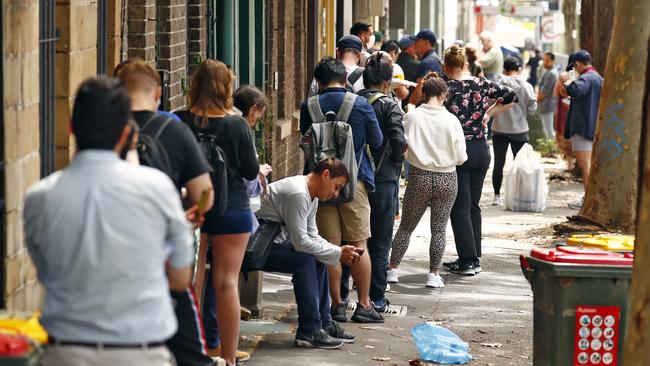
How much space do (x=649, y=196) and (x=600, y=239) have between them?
147 centimetres

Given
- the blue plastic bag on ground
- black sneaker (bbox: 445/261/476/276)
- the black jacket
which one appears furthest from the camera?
black sneaker (bbox: 445/261/476/276)

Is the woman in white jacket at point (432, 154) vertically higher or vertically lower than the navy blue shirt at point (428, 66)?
lower

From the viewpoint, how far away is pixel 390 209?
35.6 ft

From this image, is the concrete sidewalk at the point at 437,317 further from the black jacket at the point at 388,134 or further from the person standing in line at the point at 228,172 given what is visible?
the black jacket at the point at 388,134

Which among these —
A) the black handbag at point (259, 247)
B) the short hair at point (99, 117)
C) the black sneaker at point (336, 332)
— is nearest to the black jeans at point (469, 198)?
the black sneaker at point (336, 332)

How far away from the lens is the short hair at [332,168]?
8.98 meters

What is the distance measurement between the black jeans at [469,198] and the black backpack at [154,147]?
239 inches

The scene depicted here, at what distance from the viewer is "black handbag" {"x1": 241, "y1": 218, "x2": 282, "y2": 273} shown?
8.91 metres

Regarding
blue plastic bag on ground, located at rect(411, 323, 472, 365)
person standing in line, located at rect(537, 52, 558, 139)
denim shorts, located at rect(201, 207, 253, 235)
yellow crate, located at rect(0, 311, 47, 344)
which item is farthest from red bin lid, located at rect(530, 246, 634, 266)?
person standing in line, located at rect(537, 52, 558, 139)

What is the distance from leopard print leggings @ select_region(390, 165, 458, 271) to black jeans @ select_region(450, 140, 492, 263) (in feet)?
1.96

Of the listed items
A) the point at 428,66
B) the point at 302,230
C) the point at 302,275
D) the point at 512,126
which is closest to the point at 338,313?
the point at 302,275

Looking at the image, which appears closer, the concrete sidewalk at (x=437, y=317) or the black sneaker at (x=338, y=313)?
the concrete sidewalk at (x=437, y=317)

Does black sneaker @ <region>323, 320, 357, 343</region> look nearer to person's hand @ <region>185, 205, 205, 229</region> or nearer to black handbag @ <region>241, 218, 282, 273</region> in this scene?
black handbag @ <region>241, 218, 282, 273</region>

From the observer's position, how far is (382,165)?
35.4ft
